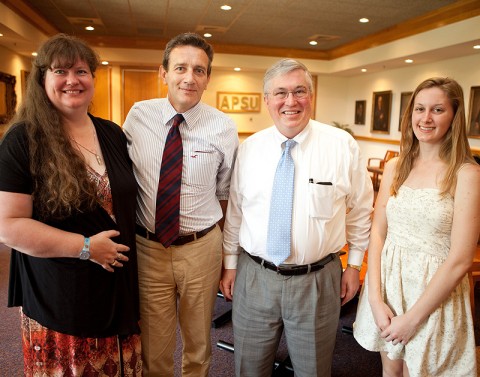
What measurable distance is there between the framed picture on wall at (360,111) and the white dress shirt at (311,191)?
1014cm

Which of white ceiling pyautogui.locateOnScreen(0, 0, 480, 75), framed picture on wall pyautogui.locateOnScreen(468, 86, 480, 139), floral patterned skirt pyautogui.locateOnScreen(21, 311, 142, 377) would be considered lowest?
floral patterned skirt pyautogui.locateOnScreen(21, 311, 142, 377)

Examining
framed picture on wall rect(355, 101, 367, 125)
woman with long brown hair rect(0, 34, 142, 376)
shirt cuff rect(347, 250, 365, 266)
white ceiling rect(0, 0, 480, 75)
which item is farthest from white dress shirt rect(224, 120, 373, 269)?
framed picture on wall rect(355, 101, 367, 125)

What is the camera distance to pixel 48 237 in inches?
52.0

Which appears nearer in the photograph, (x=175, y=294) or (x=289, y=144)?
(x=289, y=144)

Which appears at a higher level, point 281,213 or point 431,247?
point 281,213

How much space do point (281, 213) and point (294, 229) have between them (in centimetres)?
9

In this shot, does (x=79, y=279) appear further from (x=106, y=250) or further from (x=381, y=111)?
(x=381, y=111)

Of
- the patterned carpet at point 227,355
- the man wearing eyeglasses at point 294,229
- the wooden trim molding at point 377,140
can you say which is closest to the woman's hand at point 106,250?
the man wearing eyeglasses at point 294,229

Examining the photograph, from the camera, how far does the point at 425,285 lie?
163cm

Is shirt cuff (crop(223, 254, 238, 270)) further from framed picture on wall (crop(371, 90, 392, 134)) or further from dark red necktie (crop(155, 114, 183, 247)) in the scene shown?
framed picture on wall (crop(371, 90, 392, 134))

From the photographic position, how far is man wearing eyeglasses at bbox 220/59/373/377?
5.44 ft

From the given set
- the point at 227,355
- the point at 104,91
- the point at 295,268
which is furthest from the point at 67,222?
the point at 104,91

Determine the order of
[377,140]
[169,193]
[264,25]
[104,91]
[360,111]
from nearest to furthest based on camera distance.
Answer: [169,193] < [264,25] < [104,91] < [377,140] < [360,111]

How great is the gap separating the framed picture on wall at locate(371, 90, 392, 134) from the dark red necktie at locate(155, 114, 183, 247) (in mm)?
9409
